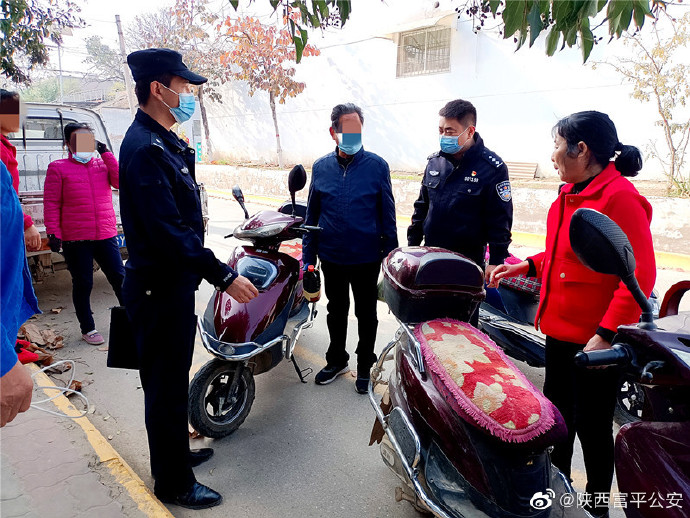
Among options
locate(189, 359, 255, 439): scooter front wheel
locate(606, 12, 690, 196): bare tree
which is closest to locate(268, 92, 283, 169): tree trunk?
locate(606, 12, 690, 196): bare tree

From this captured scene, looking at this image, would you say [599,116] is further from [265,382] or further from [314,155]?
[314,155]

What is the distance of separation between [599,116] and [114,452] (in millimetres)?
2788

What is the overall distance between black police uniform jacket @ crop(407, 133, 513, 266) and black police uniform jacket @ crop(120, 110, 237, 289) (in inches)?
57.4

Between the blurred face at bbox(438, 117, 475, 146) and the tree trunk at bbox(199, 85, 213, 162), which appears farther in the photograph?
the tree trunk at bbox(199, 85, 213, 162)

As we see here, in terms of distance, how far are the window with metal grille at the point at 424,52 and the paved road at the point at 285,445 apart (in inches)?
364

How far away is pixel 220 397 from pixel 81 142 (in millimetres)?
2595

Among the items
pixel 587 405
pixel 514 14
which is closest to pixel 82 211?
pixel 514 14

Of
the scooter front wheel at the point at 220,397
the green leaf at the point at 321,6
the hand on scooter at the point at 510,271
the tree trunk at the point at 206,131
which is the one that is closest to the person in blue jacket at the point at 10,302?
the scooter front wheel at the point at 220,397

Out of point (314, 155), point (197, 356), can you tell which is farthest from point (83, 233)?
point (314, 155)

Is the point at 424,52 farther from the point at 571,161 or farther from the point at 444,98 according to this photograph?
the point at 571,161

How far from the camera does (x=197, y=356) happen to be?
3.98 meters

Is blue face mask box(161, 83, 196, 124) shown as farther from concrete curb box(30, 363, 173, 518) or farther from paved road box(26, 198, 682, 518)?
concrete curb box(30, 363, 173, 518)

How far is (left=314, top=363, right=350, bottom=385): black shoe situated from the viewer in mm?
3439

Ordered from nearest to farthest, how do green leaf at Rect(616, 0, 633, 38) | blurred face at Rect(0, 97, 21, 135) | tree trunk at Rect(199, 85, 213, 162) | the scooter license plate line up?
1. green leaf at Rect(616, 0, 633, 38)
2. the scooter license plate
3. blurred face at Rect(0, 97, 21, 135)
4. tree trunk at Rect(199, 85, 213, 162)
